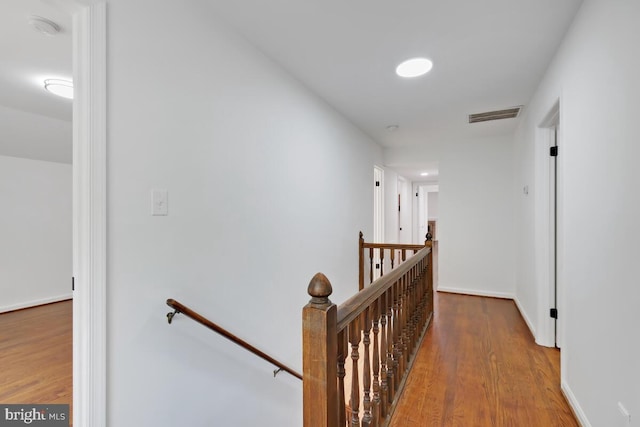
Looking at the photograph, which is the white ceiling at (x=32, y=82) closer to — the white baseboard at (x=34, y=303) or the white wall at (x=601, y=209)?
the white baseboard at (x=34, y=303)

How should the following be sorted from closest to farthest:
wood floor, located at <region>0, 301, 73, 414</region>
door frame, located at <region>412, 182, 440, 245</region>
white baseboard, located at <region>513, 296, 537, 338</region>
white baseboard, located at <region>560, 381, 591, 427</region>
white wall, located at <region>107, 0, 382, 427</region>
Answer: white wall, located at <region>107, 0, 382, 427</region> < white baseboard, located at <region>560, 381, 591, 427</region> < wood floor, located at <region>0, 301, 73, 414</region> < white baseboard, located at <region>513, 296, 537, 338</region> < door frame, located at <region>412, 182, 440, 245</region>

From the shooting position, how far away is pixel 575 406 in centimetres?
173

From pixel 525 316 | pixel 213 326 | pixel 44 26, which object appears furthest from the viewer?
pixel 525 316

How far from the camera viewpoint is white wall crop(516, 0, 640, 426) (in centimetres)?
116

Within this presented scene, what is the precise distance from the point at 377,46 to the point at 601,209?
1.68 m

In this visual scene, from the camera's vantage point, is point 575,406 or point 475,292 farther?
point 475,292

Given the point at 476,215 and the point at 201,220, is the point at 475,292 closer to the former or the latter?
the point at 476,215

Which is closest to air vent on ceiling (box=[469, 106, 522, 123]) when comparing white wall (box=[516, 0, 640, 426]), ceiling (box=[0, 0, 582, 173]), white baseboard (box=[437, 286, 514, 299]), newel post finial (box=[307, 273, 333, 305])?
ceiling (box=[0, 0, 582, 173])

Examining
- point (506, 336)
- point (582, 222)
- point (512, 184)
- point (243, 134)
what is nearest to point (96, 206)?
point (243, 134)

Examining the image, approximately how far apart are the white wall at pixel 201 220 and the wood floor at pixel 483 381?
1.08 meters

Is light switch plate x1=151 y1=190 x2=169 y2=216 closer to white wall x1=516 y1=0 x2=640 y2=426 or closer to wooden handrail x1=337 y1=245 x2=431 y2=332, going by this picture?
wooden handrail x1=337 y1=245 x2=431 y2=332

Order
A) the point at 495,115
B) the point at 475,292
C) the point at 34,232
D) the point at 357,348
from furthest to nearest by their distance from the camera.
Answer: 1. the point at 475,292
2. the point at 34,232
3. the point at 495,115
4. the point at 357,348

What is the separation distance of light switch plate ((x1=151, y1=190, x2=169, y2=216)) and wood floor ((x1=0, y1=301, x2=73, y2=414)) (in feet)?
5.93
